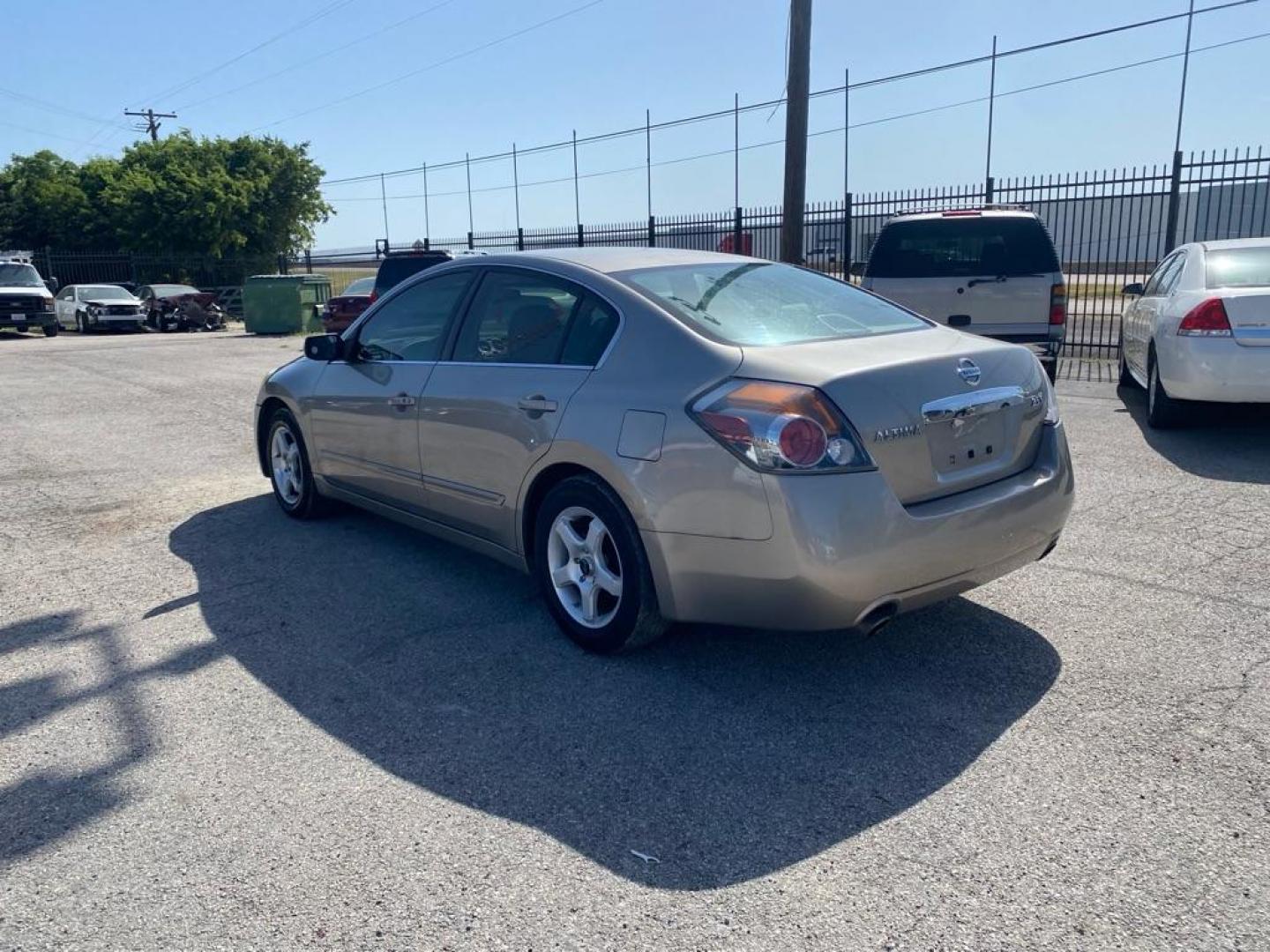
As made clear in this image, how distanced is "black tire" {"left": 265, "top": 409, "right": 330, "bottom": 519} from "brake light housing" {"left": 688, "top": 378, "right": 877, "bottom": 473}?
11.3 ft

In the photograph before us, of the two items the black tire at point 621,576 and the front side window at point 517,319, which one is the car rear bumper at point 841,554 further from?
the front side window at point 517,319

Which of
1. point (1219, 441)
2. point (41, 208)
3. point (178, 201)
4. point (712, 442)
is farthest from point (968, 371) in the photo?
point (41, 208)

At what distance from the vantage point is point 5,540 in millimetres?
6035

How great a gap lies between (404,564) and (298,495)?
122 cm

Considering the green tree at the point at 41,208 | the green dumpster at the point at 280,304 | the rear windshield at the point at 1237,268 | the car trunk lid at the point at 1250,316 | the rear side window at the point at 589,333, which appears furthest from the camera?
the green tree at the point at 41,208

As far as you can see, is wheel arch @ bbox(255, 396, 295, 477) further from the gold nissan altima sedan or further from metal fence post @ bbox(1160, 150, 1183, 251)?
metal fence post @ bbox(1160, 150, 1183, 251)

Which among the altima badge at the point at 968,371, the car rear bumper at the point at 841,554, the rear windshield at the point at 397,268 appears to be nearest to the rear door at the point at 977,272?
the altima badge at the point at 968,371

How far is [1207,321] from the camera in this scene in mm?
7258

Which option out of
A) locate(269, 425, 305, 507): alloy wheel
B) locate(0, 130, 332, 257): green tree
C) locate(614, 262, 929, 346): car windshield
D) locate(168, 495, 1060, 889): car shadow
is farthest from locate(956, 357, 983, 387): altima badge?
locate(0, 130, 332, 257): green tree

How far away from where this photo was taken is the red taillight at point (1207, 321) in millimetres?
7199

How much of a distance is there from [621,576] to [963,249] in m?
6.99

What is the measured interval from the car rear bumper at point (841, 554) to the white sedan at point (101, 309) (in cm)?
2841

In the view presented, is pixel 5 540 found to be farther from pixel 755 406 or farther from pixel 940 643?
pixel 940 643

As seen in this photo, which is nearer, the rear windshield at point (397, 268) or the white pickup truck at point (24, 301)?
the rear windshield at point (397, 268)
